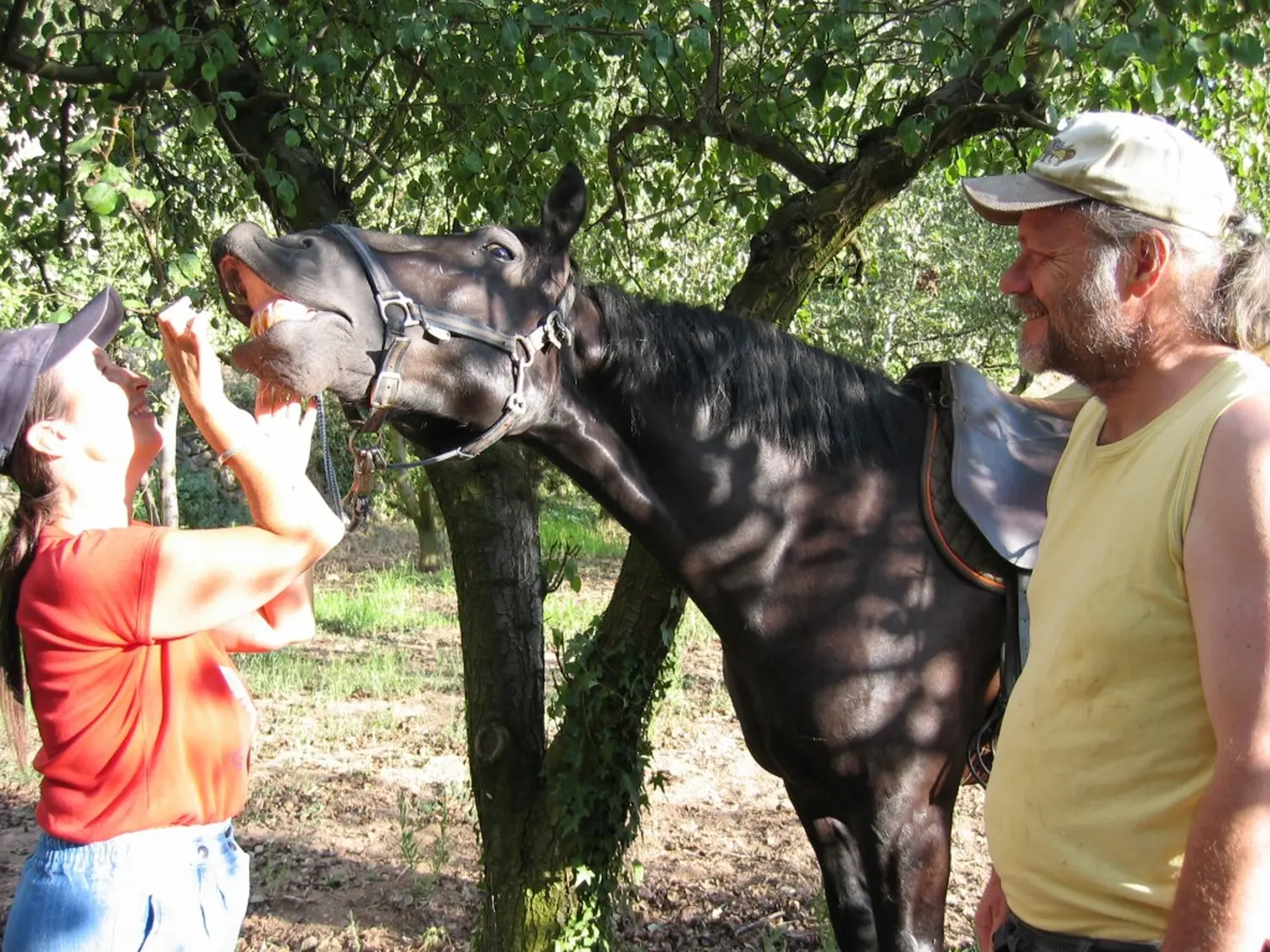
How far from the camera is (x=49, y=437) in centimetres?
172

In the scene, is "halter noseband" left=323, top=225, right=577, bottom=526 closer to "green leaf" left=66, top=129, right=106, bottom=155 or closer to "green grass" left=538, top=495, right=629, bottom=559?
"green leaf" left=66, top=129, right=106, bottom=155

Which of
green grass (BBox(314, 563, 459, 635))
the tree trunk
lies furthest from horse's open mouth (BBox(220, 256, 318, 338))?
green grass (BBox(314, 563, 459, 635))

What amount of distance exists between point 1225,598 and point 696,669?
263 inches

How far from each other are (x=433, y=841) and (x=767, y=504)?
299cm

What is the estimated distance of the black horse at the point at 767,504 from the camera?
2475 millimetres

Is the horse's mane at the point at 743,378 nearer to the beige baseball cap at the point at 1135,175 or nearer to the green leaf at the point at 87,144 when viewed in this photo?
the beige baseball cap at the point at 1135,175

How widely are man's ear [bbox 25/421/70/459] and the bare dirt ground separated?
2.63m

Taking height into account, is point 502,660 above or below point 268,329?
below

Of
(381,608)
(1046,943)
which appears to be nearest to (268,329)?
(1046,943)

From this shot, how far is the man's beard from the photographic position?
4.65 ft

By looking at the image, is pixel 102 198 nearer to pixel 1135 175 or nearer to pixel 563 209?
pixel 563 209

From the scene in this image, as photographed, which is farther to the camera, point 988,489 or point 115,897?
point 988,489

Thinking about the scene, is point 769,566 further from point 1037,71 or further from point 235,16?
point 235,16

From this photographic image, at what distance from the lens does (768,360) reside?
2.62 meters
